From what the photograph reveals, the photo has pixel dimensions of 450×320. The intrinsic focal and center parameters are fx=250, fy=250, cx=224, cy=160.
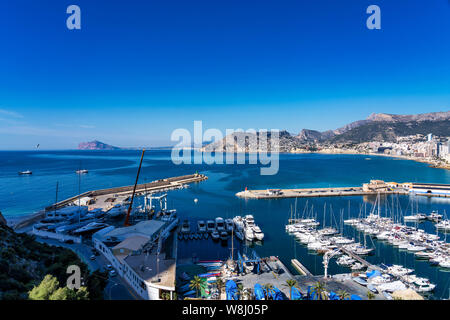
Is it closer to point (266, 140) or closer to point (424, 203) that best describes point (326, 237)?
point (424, 203)

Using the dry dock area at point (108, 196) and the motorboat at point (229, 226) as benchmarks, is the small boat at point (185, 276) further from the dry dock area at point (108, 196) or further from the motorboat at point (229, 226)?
the dry dock area at point (108, 196)

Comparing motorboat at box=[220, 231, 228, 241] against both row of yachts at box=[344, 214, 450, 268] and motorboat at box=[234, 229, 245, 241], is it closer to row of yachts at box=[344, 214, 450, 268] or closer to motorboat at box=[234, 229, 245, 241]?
motorboat at box=[234, 229, 245, 241]

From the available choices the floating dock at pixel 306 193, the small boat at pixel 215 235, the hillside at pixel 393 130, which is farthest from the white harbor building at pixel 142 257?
the hillside at pixel 393 130

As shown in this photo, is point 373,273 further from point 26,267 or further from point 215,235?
point 26,267

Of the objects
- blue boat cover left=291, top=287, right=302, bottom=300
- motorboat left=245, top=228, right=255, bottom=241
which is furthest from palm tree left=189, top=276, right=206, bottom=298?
motorboat left=245, top=228, right=255, bottom=241

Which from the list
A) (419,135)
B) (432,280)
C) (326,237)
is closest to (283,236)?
(326,237)
